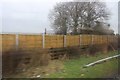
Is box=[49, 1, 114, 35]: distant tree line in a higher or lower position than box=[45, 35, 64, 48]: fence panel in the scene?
higher

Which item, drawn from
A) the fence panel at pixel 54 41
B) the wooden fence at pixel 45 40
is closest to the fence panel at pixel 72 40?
the wooden fence at pixel 45 40

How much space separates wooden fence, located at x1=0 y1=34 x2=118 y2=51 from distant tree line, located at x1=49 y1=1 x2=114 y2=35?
1.44 meters

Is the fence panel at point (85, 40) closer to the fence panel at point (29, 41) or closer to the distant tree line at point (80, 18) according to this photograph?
the distant tree line at point (80, 18)

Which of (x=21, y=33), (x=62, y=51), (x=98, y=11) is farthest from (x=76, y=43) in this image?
(x=98, y=11)

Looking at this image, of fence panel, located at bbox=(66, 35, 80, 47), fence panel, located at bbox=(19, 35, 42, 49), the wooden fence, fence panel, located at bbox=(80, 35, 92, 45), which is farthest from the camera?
fence panel, located at bbox=(80, 35, 92, 45)

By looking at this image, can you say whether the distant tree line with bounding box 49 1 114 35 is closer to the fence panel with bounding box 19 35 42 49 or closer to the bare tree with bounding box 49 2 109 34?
the bare tree with bounding box 49 2 109 34

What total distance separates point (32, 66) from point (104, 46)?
32.7 ft

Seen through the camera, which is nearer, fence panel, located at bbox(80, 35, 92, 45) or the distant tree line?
fence panel, located at bbox(80, 35, 92, 45)

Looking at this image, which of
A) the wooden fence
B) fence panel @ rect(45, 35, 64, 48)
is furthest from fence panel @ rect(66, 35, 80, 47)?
fence panel @ rect(45, 35, 64, 48)

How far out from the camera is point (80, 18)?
23.6 m

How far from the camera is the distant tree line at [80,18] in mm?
19922

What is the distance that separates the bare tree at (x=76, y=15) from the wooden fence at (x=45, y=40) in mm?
2139

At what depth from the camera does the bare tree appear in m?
19.8

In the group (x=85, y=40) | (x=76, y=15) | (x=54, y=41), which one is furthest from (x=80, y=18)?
(x=54, y=41)
